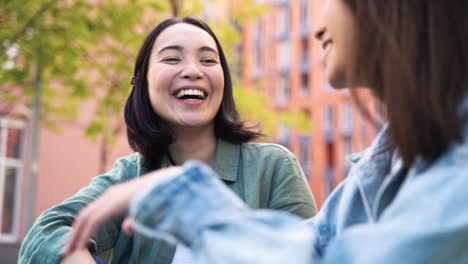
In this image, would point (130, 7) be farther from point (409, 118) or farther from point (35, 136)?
point (409, 118)

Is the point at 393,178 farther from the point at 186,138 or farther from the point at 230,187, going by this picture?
the point at 186,138

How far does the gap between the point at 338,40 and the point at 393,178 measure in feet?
0.87

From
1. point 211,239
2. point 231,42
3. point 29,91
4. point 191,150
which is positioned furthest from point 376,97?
point 231,42

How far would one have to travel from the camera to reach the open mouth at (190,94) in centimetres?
263

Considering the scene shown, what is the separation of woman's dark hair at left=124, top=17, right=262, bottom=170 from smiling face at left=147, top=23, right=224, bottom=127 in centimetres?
6

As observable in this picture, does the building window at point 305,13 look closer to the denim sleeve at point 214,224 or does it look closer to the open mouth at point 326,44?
the open mouth at point 326,44

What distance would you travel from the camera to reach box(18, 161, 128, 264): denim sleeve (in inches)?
82.0

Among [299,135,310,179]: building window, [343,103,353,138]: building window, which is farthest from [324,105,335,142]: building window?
[299,135,310,179]: building window

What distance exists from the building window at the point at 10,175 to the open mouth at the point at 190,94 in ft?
42.7

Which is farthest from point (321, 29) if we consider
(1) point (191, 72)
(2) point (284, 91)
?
(2) point (284, 91)

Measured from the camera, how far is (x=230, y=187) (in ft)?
8.31

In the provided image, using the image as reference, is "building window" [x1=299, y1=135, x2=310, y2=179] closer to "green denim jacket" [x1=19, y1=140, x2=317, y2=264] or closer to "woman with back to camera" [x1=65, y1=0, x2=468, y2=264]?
"green denim jacket" [x1=19, y1=140, x2=317, y2=264]

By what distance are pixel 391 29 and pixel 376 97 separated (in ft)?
0.52

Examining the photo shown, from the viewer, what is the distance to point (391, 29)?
44.0 inches
